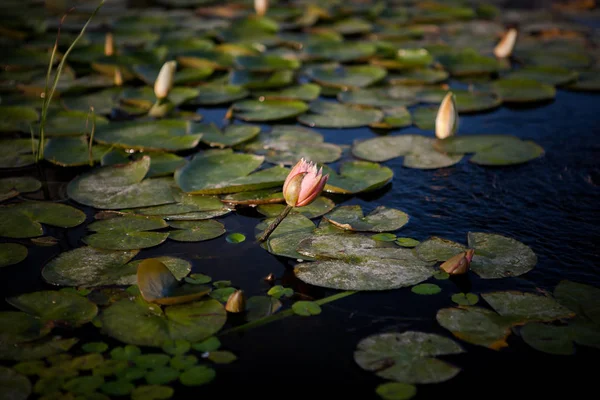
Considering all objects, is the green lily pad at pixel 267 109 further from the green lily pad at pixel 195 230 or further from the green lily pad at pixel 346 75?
the green lily pad at pixel 195 230

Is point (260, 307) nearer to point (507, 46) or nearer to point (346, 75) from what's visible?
point (346, 75)

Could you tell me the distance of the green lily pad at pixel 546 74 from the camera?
15.0 feet

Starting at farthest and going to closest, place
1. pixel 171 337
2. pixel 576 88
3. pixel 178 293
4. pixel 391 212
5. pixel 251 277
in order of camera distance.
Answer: pixel 576 88
pixel 391 212
pixel 251 277
pixel 178 293
pixel 171 337

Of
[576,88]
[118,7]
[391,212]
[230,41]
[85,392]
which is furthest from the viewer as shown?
[118,7]

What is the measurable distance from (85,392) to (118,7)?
579 cm

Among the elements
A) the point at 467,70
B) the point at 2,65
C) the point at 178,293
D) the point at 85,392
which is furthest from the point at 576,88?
the point at 2,65

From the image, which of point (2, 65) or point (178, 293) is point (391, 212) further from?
point (2, 65)

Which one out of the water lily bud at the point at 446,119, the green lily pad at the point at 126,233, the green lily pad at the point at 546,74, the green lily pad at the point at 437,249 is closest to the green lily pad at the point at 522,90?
the green lily pad at the point at 546,74

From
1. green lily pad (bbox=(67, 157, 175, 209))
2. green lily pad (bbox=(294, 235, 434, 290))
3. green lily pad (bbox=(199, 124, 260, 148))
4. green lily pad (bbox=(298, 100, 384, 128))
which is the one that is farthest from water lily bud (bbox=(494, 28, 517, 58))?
green lily pad (bbox=(67, 157, 175, 209))

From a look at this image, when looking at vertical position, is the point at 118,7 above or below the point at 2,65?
above

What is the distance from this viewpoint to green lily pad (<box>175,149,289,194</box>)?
9.32 feet

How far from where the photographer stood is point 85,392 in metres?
1.71

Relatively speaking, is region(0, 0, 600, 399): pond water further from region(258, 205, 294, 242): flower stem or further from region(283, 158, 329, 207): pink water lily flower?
region(283, 158, 329, 207): pink water lily flower

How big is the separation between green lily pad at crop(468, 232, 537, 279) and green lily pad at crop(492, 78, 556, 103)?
2.06 meters
